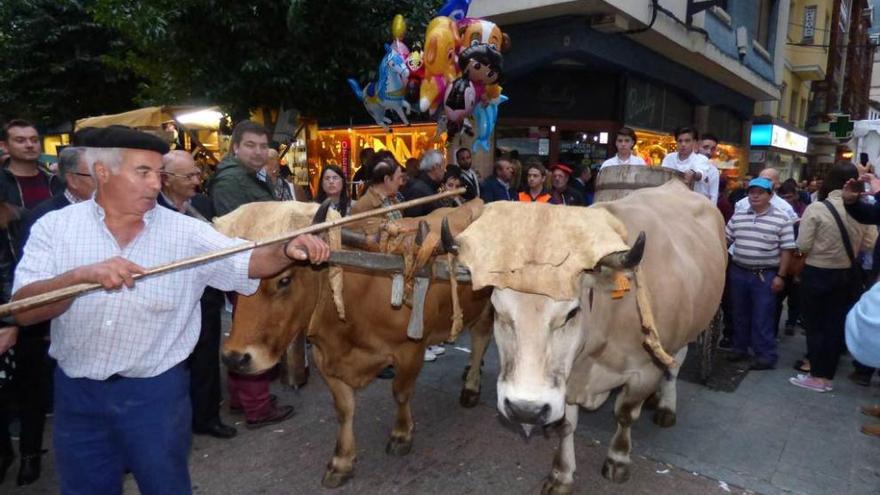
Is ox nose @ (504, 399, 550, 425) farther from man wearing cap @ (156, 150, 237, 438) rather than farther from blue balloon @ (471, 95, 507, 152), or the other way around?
blue balloon @ (471, 95, 507, 152)

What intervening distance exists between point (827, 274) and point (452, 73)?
4.82 meters

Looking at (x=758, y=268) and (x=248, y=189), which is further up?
(x=248, y=189)

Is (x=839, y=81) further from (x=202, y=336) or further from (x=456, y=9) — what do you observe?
(x=202, y=336)

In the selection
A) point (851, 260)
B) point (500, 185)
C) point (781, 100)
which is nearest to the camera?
point (851, 260)

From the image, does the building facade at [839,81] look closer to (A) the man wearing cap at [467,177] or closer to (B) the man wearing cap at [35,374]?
(A) the man wearing cap at [467,177]

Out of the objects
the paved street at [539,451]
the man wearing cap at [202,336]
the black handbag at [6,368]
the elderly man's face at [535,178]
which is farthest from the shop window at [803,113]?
the black handbag at [6,368]

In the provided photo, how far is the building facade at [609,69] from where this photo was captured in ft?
32.6

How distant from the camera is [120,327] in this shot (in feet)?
6.72

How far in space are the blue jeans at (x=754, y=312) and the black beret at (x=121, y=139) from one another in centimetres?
568

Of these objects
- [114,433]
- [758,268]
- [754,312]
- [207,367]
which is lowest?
[207,367]

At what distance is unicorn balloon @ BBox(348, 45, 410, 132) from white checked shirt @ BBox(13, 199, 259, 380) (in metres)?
5.87

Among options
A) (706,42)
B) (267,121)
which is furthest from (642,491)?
(706,42)

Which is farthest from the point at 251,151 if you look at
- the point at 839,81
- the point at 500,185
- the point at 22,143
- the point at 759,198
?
the point at 839,81

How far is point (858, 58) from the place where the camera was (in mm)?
32125
